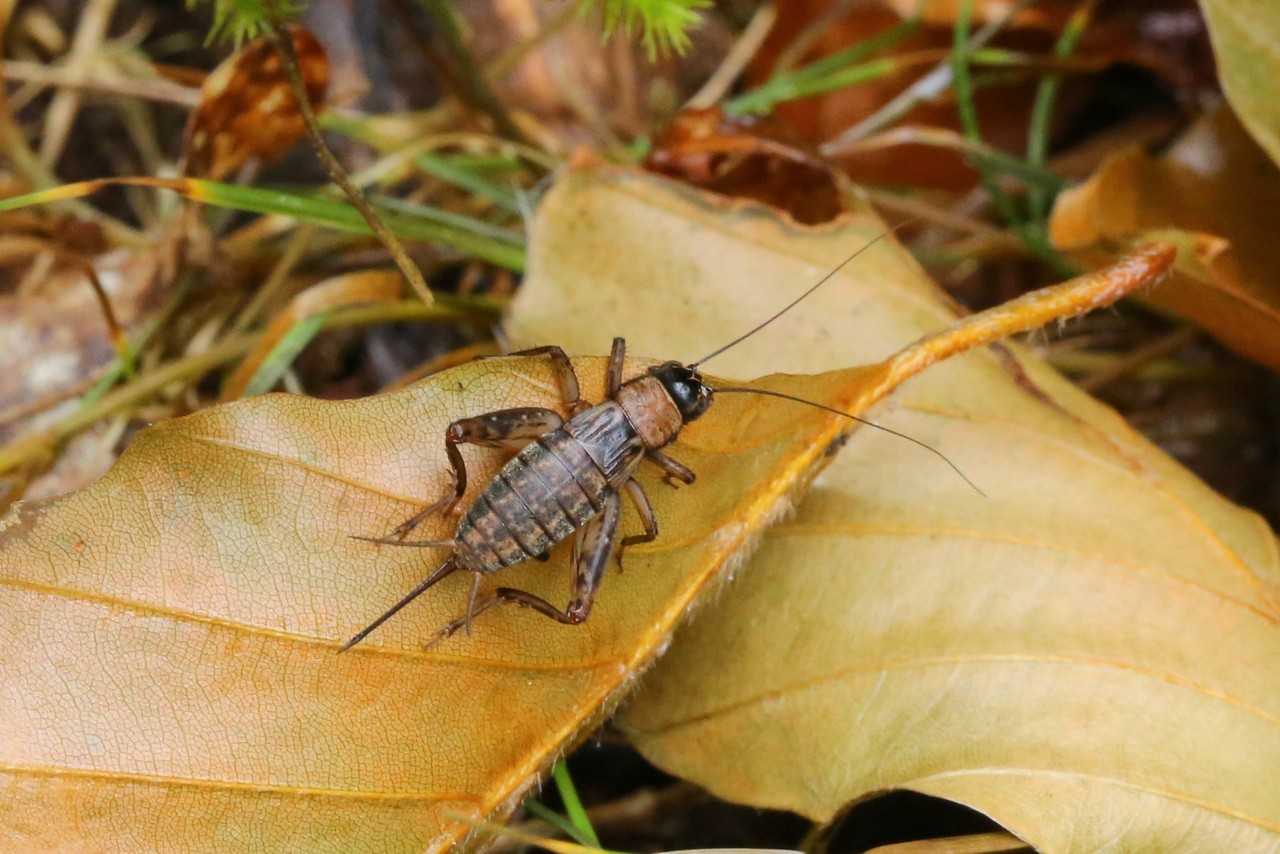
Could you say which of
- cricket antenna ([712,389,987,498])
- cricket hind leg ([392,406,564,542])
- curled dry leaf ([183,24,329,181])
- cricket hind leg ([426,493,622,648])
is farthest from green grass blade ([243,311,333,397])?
cricket antenna ([712,389,987,498])

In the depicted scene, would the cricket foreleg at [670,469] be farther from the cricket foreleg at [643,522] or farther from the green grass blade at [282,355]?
the green grass blade at [282,355]

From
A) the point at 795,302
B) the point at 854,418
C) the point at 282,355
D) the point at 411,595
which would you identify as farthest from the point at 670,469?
the point at 282,355

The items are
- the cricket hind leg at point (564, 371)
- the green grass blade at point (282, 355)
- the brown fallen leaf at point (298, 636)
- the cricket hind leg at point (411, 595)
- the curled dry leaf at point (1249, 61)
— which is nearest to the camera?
the brown fallen leaf at point (298, 636)

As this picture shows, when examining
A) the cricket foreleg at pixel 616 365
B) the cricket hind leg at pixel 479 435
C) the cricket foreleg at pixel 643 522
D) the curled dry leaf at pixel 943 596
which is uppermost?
the cricket hind leg at pixel 479 435

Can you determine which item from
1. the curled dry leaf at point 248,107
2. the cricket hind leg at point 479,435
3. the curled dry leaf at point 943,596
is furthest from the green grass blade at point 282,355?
the cricket hind leg at point 479,435

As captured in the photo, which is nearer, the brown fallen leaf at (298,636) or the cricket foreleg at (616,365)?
the brown fallen leaf at (298,636)

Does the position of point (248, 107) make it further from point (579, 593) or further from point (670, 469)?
point (579, 593)

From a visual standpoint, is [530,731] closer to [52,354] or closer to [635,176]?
[635,176]

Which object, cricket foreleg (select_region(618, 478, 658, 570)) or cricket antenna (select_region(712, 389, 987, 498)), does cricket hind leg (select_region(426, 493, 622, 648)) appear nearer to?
cricket foreleg (select_region(618, 478, 658, 570))
